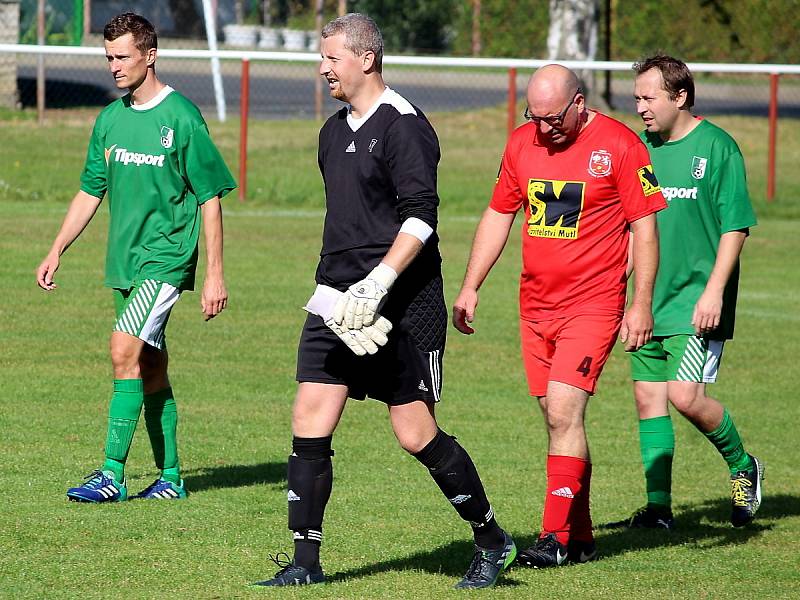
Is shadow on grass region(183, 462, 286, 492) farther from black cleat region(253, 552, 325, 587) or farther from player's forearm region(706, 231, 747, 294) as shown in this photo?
player's forearm region(706, 231, 747, 294)

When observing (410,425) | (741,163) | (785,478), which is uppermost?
(741,163)

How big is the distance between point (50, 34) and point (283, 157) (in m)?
7.15

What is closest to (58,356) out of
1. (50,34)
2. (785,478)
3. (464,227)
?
(785,478)

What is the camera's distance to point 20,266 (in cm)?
1468

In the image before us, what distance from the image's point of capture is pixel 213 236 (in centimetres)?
692

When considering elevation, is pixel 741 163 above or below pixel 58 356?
above

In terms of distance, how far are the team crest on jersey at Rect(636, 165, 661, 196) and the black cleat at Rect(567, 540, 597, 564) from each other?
153 cm

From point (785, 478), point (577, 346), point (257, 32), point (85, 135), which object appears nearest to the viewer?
point (577, 346)

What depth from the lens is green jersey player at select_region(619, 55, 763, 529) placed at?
6824 mm

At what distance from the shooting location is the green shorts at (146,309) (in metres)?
6.96

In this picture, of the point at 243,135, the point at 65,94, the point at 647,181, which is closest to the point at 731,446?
the point at 647,181

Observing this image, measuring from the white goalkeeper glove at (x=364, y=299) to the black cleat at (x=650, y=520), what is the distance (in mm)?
2435

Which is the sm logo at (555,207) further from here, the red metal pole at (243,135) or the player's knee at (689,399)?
the red metal pole at (243,135)

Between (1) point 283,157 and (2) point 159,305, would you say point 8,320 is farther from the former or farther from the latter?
(1) point 283,157
